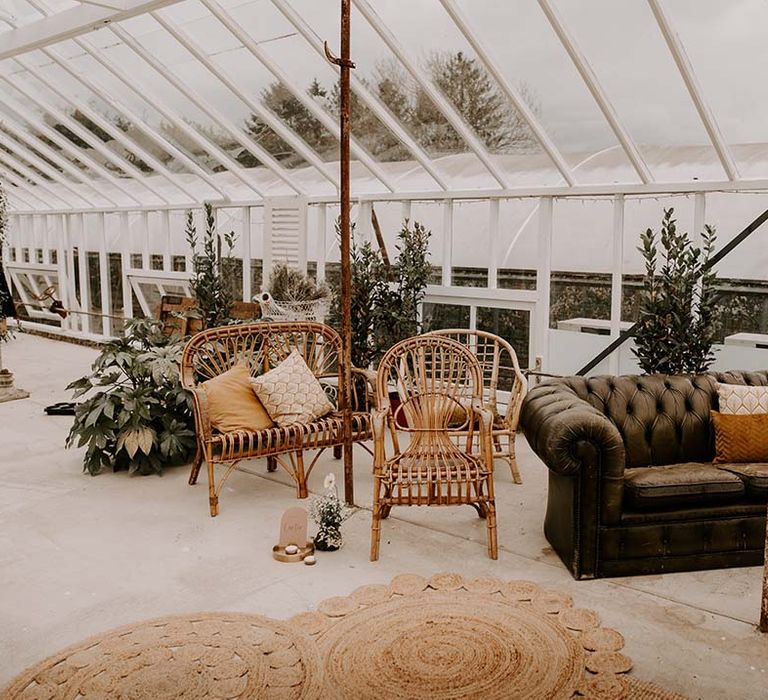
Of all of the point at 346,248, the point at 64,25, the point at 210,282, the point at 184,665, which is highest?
the point at 64,25

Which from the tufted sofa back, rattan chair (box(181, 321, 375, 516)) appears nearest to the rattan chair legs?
rattan chair (box(181, 321, 375, 516))

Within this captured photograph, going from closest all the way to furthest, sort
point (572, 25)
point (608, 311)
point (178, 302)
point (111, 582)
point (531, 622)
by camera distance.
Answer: point (531, 622)
point (111, 582)
point (572, 25)
point (608, 311)
point (178, 302)

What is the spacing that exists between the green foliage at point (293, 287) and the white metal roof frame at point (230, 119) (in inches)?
38.4

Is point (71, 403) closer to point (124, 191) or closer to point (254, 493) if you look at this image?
point (254, 493)

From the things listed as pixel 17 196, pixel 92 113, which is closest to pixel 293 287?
pixel 92 113

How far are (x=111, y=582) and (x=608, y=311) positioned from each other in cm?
409

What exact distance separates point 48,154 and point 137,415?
5785 millimetres

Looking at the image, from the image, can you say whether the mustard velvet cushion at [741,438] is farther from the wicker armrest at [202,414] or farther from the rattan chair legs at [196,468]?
the rattan chair legs at [196,468]

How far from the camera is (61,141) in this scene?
29.2ft

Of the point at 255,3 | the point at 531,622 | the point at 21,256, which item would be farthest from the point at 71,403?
the point at 21,256

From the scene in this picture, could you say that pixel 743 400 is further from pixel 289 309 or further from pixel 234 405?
pixel 289 309

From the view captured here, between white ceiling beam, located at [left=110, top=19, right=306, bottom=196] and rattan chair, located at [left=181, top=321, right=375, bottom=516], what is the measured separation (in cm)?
250

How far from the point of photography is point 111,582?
3.55 meters

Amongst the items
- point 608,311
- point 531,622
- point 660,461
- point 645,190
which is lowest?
point 531,622
